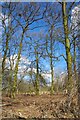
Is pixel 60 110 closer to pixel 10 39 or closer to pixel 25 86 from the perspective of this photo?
pixel 10 39

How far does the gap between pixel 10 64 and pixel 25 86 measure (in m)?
1.76

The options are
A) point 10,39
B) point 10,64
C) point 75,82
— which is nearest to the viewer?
point 75,82

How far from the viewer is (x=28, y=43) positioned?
14000 mm

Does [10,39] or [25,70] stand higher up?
[10,39]

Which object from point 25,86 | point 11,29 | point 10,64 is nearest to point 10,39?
point 11,29

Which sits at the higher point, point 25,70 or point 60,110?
point 25,70

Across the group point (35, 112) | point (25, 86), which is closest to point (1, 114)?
point (35, 112)

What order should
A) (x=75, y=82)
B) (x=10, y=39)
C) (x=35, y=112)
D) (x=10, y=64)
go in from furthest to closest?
(x=10, y=64)
(x=10, y=39)
(x=35, y=112)
(x=75, y=82)

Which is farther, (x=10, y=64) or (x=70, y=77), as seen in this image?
(x=10, y=64)

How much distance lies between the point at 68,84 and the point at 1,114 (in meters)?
2.37

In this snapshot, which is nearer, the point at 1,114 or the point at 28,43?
the point at 1,114

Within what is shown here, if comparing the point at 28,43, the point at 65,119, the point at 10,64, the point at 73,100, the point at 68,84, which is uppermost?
the point at 28,43

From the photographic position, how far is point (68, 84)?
21.6 feet

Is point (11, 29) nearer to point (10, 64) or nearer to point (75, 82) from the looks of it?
point (10, 64)
